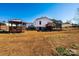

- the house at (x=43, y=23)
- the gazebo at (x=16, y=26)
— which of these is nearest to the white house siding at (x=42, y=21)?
the house at (x=43, y=23)

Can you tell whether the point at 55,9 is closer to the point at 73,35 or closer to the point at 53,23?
the point at 53,23

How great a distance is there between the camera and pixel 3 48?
2424 mm

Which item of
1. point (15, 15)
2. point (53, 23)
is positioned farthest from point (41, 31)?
point (15, 15)

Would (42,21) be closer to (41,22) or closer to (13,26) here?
(41,22)

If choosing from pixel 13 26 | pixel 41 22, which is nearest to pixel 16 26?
pixel 13 26

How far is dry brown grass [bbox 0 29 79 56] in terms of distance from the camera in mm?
2412

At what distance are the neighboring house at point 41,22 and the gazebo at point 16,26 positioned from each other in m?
0.13

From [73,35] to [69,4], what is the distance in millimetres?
319

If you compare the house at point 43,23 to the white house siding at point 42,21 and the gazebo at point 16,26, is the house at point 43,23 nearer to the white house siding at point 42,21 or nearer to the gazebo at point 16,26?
the white house siding at point 42,21

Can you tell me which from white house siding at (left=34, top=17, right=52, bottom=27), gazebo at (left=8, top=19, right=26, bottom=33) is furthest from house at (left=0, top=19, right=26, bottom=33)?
white house siding at (left=34, top=17, right=52, bottom=27)

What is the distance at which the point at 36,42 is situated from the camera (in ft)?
7.99

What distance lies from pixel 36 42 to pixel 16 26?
27cm

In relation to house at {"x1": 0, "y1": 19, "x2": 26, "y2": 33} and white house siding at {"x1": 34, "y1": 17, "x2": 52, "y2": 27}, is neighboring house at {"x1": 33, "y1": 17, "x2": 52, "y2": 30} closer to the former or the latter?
white house siding at {"x1": 34, "y1": 17, "x2": 52, "y2": 27}

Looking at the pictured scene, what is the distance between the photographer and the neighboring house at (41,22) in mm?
2418
